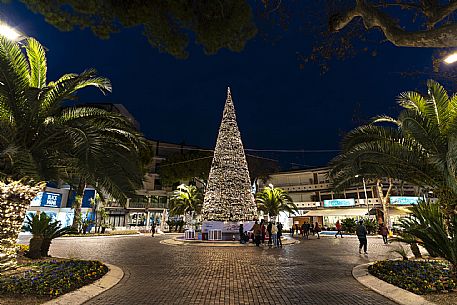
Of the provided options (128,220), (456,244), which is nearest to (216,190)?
(456,244)

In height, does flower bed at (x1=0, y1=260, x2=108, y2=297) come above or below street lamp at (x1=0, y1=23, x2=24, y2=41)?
below

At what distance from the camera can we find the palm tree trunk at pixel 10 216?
6.47 metres

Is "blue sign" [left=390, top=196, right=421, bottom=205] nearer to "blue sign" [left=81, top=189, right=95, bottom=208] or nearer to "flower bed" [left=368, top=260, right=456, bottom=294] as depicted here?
"flower bed" [left=368, top=260, right=456, bottom=294]

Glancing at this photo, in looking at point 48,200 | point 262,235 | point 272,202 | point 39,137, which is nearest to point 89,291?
point 39,137

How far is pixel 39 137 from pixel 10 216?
84.3 inches

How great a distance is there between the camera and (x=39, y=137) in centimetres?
747

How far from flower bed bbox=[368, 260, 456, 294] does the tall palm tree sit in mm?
1916

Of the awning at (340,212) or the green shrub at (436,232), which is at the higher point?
the awning at (340,212)

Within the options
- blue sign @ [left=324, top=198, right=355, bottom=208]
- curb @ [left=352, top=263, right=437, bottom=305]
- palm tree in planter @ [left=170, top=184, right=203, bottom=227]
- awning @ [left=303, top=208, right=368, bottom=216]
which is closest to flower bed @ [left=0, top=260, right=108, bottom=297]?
curb @ [left=352, top=263, right=437, bottom=305]

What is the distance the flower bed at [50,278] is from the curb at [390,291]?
640 centimetres

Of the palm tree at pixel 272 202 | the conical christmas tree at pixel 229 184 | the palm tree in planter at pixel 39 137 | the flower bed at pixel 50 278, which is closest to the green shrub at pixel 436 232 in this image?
the palm tree in planter at pixel 39 137

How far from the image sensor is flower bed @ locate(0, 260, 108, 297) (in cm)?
527

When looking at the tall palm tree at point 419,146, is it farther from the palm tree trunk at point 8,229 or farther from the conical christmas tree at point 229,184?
the conical christmas tree at point 229,184

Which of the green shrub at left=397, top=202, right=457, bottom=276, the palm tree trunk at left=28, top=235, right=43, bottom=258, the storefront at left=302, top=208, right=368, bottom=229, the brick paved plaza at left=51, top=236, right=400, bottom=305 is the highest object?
the storefront at left=302, top=208, right=368, bottom=229
